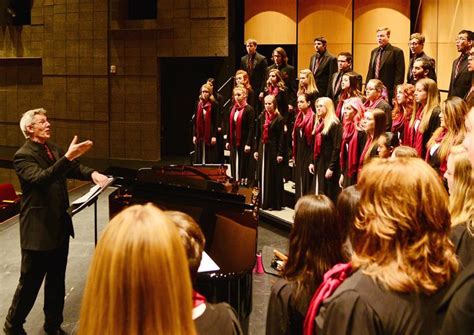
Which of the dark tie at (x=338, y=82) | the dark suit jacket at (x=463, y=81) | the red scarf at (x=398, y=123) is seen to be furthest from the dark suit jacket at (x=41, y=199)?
the dark suit jacket at (x=463, y=81)

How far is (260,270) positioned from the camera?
6.03 meters

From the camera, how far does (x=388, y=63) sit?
815 cm

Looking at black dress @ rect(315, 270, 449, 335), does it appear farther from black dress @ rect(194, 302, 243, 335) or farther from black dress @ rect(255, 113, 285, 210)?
black dress @ rect(255, 113, 285, 210)

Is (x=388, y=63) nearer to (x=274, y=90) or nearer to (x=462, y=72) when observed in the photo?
(x=462, y=72)

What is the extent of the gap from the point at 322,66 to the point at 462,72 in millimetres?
2296

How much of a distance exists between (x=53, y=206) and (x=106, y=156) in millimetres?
8901

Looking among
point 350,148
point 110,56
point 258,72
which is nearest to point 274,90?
point 258,72

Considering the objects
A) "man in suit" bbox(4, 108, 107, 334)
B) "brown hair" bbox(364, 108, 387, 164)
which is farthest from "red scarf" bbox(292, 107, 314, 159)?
"man in suit" bbox(4, 108, 107, 334)

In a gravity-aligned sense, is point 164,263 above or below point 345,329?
above

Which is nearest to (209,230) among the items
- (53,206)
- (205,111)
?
(53,206)

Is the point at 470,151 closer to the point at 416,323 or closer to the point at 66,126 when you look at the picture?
the point at 416,323

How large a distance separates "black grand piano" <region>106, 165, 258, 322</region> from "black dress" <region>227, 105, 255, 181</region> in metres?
3.02

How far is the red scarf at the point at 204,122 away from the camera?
9.31 m

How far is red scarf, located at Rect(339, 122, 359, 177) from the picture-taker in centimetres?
624
